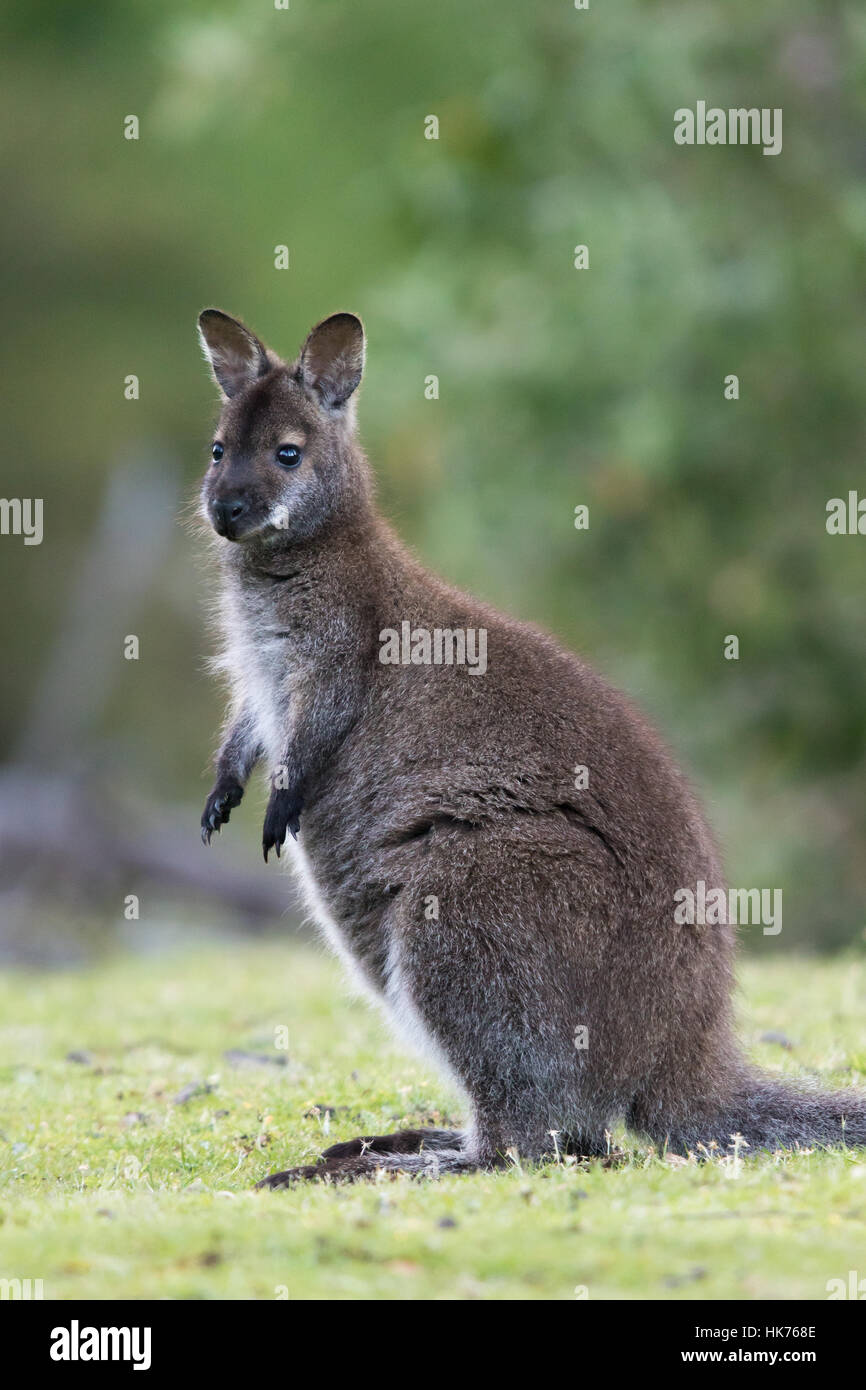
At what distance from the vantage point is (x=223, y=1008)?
407 inches

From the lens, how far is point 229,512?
6891 millimetres

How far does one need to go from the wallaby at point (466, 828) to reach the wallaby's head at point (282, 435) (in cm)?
1

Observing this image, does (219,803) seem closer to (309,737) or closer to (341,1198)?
(309,737)

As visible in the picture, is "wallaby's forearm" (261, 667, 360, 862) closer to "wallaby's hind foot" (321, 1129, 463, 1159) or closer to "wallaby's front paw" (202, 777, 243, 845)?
"wallaby's front paw" (202, 777, 243, 845)

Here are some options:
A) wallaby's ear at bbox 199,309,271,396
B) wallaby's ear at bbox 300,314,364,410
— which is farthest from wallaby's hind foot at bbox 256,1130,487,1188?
wallaby's ear at bbox 199,309,271,396

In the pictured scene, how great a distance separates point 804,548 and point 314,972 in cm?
562

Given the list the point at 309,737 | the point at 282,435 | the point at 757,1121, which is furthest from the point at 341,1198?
the point at 282,435

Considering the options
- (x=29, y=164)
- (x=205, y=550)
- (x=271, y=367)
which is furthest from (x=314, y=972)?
(x=29, y=164)

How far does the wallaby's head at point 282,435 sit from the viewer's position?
275 inches

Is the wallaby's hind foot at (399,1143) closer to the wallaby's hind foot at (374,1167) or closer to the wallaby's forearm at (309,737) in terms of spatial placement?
the wallaby's hind foot at (374,1167)

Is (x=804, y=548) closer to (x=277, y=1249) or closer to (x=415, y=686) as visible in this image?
(x=415, y=686)

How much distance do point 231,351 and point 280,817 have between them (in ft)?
7.62

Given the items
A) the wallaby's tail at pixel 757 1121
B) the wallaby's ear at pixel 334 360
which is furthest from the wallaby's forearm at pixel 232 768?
the wallaby's tail at pixel 757 1121

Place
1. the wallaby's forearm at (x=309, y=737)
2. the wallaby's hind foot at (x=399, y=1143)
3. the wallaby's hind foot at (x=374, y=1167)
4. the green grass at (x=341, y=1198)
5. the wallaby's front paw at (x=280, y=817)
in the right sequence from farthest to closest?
the wallaby's forearm at (x=309, y=737), the wallaby's front paw at (x=280, y=817), the wallaby's hind foot at (x=399, y=1143), the wallaby's hind foot at (x=374, y=1167), the green grass at (x=341, y=1198)
